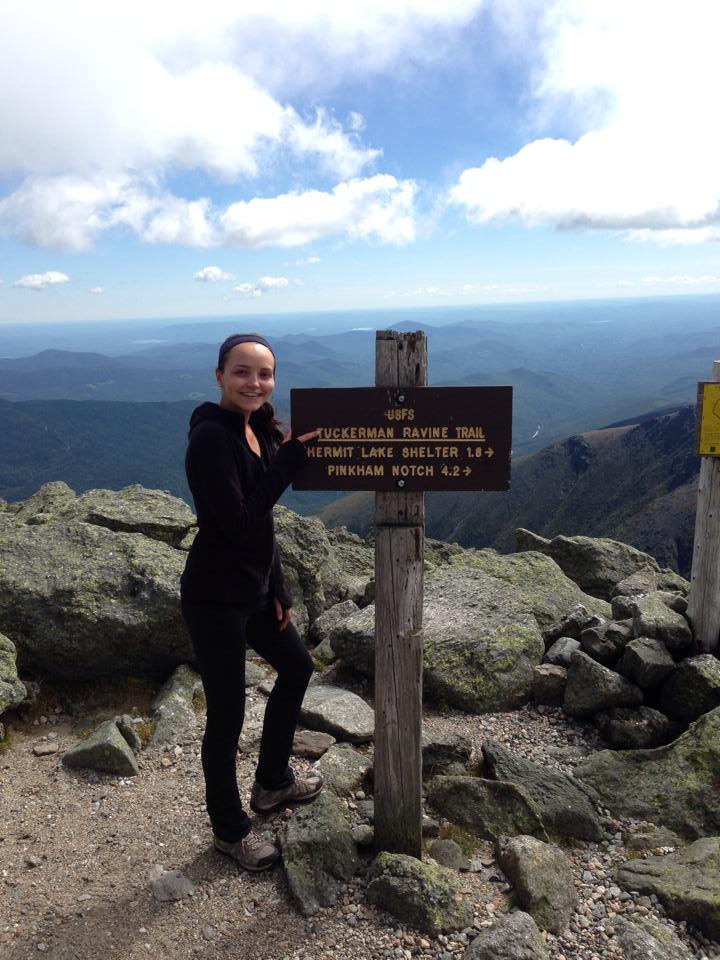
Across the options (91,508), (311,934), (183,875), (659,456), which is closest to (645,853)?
(311,934)

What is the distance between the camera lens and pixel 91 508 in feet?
42.1

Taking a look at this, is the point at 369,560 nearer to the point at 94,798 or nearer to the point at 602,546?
the point at 602,546

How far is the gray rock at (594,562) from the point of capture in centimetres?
1730

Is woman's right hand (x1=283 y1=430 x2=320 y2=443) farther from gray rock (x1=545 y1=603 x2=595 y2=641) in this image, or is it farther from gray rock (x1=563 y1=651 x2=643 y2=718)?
gray rock (x1=545 y1=603 x2=595 y2=641)

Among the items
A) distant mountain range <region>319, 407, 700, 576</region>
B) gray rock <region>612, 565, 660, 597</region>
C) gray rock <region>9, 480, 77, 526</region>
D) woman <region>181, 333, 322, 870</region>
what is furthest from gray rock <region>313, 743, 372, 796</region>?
distant mountain range <region>319, 407, 700, 576</region>

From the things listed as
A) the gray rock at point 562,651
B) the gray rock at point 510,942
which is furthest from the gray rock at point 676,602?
the gray rock at point 510,942

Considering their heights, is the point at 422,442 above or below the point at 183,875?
above

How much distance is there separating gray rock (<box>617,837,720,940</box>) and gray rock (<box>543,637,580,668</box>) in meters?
3.20

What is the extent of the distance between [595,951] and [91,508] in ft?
36.0

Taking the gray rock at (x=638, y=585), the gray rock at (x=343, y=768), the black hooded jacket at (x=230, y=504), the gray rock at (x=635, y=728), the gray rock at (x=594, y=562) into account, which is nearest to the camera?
the black hooded jacket at (x=230, y=504)

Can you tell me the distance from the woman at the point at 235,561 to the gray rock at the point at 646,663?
16.2 feet

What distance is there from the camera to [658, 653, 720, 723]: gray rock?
836cm

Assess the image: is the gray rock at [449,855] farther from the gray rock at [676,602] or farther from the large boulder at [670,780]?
the gray rock at [676,602]

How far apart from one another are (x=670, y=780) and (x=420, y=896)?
11.4ft
